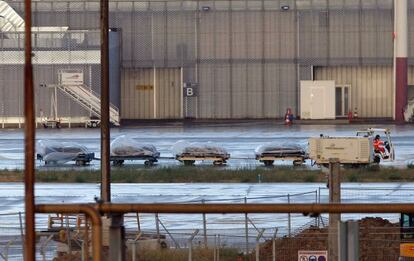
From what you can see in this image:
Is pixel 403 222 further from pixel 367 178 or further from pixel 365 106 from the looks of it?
pixel 365 106

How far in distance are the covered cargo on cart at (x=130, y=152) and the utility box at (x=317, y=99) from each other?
35559 mm

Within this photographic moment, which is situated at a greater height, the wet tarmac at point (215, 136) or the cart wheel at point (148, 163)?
the wet tarmac at point (215, 136)

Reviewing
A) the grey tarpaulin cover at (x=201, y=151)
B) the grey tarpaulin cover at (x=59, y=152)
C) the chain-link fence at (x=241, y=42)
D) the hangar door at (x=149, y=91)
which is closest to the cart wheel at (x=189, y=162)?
the grey tarpaulin cover at (x=201, y=151)

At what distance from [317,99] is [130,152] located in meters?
36.7

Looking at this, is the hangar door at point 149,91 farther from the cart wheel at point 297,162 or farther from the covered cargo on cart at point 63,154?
the cart wheel at point 297,162

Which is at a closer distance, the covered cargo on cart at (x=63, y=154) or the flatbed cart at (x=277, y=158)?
the flatbed cart at (x=277, y=158)

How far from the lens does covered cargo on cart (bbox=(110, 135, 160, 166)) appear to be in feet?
153

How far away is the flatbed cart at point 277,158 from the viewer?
46.1 meters

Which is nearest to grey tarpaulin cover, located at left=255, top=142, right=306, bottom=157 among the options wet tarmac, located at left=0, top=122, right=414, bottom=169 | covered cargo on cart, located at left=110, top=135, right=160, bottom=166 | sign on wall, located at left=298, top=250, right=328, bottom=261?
wet tarmac, located at left=0, top=122, right=414, bottom=169

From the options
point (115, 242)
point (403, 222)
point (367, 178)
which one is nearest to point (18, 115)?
point (367, 178)

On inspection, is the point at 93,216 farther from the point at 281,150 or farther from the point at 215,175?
the point at 281,150

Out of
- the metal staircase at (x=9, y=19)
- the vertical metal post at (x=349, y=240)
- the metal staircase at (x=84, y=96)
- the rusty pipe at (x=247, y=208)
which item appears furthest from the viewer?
the metal staircase at (x=9, y=19)

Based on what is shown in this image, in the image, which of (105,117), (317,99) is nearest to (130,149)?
(105,117)

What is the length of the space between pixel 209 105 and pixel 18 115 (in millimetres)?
14008
